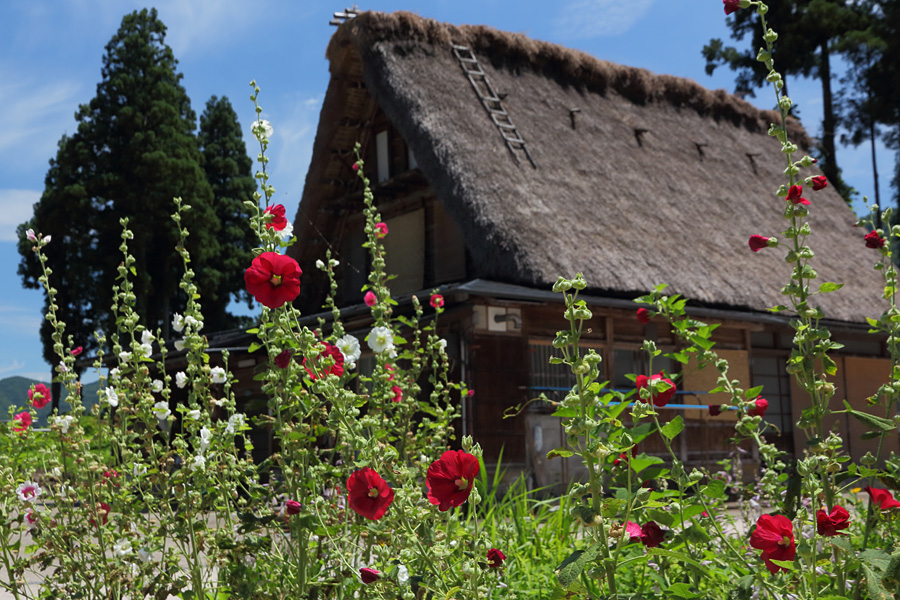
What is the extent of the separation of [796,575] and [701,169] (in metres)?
10.9

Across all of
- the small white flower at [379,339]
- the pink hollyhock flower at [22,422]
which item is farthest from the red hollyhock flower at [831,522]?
the pink hollyhock flower at [22,422]

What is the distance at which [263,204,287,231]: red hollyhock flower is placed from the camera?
230cm

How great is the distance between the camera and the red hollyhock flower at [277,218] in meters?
2.30

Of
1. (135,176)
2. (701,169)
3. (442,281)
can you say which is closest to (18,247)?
(135,176)

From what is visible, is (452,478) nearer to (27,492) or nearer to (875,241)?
(875,241)

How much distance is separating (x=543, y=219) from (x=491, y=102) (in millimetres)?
2280

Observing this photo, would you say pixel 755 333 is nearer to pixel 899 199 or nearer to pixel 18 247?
pixel 899 199

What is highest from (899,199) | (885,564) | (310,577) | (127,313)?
(899,199)

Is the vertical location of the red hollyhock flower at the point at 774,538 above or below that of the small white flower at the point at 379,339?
below

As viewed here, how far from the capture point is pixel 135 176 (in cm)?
1820

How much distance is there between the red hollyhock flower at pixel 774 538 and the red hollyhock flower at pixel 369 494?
774 mm

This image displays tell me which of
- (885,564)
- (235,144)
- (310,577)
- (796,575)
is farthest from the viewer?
(235,144)

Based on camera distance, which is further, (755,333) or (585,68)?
(585,68)

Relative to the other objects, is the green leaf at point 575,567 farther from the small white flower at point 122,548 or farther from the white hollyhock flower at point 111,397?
the white hollyhock flower at point 111,397
